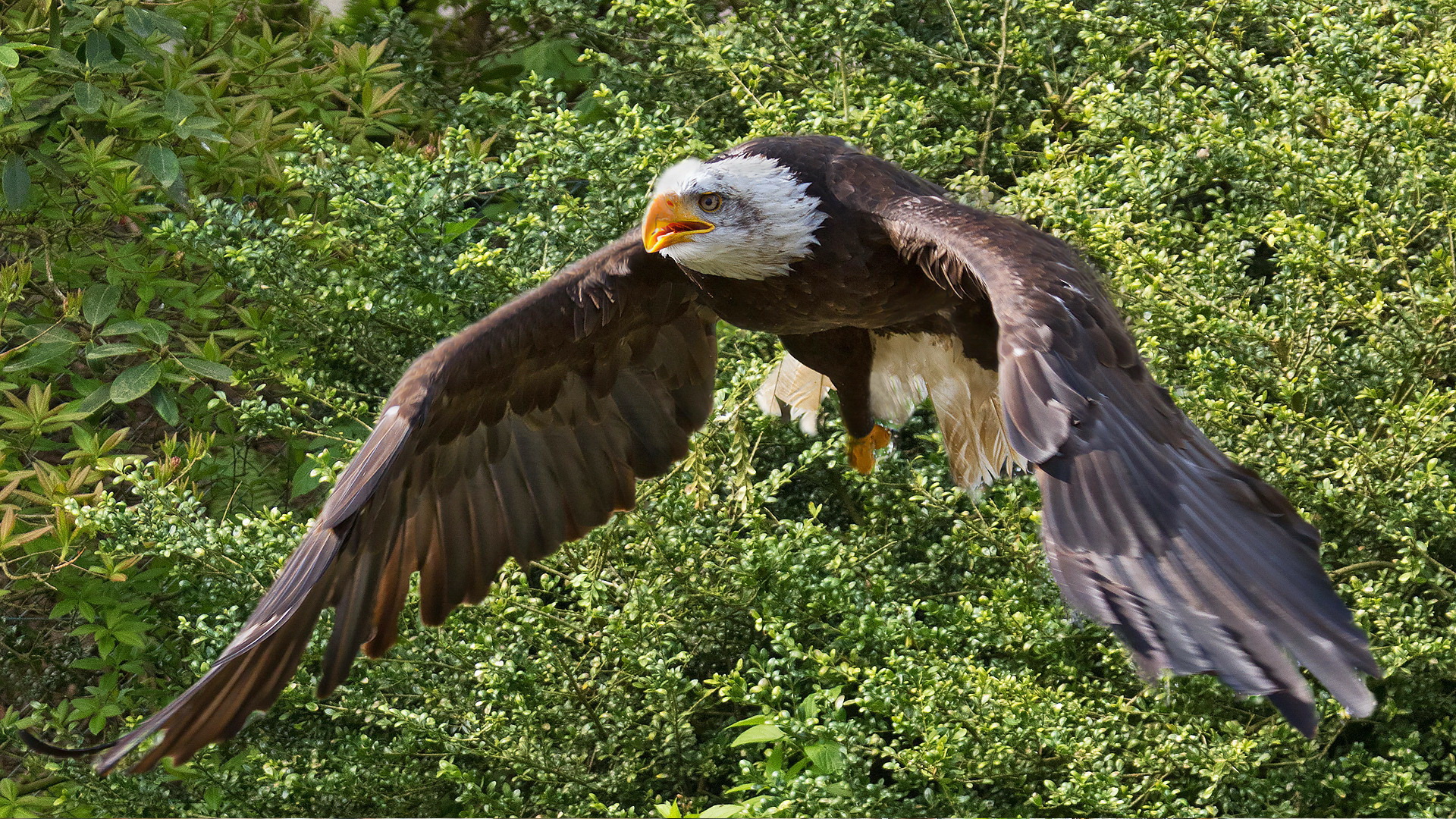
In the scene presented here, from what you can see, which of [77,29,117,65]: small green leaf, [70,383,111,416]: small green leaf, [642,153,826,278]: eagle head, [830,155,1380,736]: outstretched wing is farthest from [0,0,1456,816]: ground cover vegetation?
[830,155,1380,736]: outstretched wing

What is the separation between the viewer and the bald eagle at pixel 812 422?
6.72ft

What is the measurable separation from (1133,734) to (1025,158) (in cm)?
197

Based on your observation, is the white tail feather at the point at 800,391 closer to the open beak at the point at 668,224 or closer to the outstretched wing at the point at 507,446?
the outstretched wing at the point at 507,446

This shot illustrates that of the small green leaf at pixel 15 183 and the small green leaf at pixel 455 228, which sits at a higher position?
the small green leaf at pixel 15 183

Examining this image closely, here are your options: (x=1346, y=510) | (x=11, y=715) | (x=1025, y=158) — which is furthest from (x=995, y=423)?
(x=11, y=715)

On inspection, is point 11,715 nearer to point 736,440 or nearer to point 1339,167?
point 736,440

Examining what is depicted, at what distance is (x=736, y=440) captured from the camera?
3.58 m

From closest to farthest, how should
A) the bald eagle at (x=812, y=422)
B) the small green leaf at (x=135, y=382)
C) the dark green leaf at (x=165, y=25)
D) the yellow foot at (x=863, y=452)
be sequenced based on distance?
1. the bald eagle at (x=812, y=422)
2. the yellow foot at (x=863, y=452)
3. the small green leaf at (x=135, y=382)
4. the dark green leaf at (x=165, y=25)

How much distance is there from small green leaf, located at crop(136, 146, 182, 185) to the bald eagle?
3.95 ft

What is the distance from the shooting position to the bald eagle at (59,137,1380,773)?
6.72 ft

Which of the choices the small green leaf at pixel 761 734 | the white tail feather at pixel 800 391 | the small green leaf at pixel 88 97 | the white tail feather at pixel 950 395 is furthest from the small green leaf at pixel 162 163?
the small green leaf at pixel 761 734

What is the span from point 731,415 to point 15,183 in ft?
6.60

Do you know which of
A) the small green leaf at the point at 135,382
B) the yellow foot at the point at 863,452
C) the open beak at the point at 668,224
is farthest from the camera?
the small green leaf at the point at 135,382

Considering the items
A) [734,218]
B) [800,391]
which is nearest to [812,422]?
[800,391]
